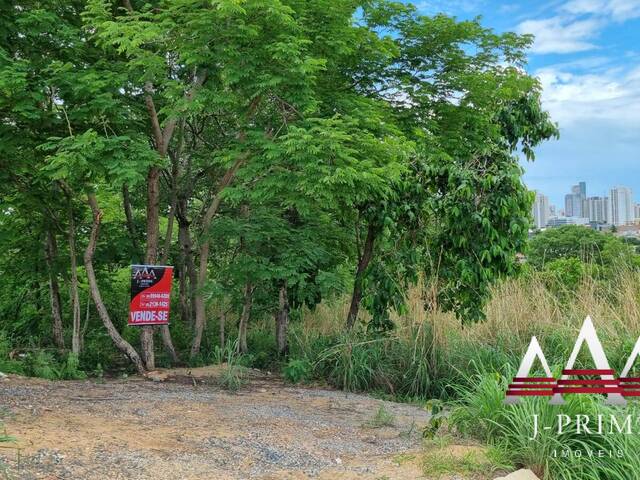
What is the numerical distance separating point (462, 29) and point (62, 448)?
327 inches

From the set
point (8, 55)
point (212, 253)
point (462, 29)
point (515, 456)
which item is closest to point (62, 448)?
point (515, 456)

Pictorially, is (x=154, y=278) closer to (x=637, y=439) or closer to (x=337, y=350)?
(x=337, y=350)

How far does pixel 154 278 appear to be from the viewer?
8141 mm

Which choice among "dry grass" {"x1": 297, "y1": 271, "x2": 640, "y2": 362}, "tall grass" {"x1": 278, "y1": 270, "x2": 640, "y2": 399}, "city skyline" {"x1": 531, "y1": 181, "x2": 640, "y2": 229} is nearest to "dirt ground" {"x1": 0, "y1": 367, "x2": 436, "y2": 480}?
"tall grass" {"x1": 278, "y1": 270, "x2": 640, "y2": 399}

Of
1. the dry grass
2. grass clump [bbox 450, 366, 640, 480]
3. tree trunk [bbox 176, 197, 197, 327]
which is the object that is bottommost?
grass clump [bbox 450, 366, 640, 480]

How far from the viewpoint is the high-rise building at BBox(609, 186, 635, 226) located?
31.6 meters

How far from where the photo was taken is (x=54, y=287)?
32.5 ft

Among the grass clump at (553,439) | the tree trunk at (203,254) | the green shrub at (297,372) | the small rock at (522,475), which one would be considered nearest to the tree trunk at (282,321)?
the tree trunk at (203,254)

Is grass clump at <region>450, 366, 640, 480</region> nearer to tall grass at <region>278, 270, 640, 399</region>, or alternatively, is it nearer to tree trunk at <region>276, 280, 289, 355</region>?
tall grass at <region>278, 270, 640, 399</region>

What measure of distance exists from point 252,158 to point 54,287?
4.73m

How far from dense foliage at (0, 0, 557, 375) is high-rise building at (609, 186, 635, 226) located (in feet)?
77.4

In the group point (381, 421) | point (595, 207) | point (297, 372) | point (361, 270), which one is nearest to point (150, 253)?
point (297, 372)

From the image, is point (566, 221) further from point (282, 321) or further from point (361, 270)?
point (282, 321)

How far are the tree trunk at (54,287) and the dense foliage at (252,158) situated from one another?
3cm
